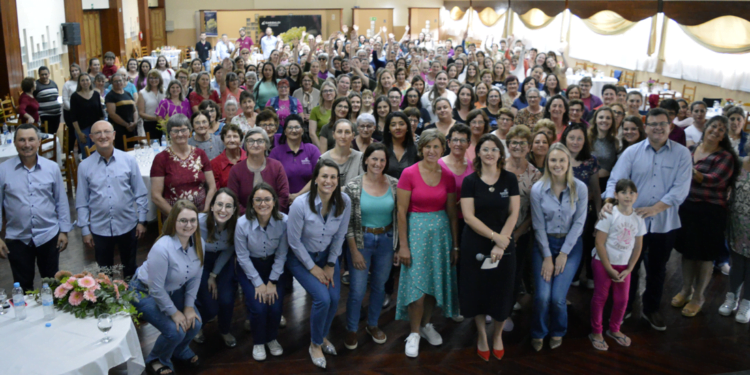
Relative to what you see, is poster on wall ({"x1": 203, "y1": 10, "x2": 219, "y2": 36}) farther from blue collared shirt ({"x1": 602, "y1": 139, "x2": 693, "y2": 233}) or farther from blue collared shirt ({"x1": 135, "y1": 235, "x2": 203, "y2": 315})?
blue collared shirt ({"x1": 602, "y1": 139, "x2": 693, "y2": 233})

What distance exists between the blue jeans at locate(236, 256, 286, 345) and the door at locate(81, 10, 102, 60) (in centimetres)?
1372

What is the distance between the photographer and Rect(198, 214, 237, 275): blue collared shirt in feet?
12.6

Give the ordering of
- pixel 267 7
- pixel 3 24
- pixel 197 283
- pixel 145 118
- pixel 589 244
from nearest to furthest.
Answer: pixel 197 283, pixel 589 244, pixel 145 118, pixel 3 24, pixel 267 7

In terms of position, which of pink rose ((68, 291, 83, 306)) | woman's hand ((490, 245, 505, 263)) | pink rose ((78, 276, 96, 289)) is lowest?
pink rose ((68, 291, 83, 306))

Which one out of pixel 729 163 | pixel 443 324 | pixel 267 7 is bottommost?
pixel 443 324

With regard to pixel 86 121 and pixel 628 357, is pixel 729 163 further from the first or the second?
pixel 86 121

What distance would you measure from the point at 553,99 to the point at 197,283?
332 cm

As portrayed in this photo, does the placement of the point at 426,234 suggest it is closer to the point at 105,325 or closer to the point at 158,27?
the point at 105,325

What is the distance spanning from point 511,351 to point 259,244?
1.83m

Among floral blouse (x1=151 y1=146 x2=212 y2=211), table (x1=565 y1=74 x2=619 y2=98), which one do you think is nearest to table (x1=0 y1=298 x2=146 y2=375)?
floral blouse (x1=151 y1=146 x2=212 y2=211)

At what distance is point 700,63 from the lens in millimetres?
11531

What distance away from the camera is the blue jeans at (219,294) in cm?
394

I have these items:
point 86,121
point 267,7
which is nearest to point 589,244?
point 86,121

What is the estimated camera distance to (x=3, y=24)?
9.70m
